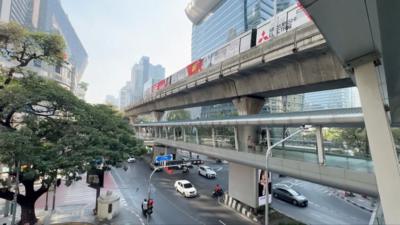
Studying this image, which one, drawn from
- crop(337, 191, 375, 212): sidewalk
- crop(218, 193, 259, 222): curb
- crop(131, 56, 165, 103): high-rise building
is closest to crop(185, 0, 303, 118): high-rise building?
crop(218, 193, 259, 222): curb

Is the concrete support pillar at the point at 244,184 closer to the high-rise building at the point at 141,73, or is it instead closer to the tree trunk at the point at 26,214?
the tree trunk at the point at 26,214

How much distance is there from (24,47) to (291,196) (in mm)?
24279

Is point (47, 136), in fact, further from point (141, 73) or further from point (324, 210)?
point (141, 73)

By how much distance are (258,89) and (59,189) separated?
81.2 ft

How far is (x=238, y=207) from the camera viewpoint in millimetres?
18750

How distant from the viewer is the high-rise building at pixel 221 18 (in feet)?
179

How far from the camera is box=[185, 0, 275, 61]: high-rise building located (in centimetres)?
5456

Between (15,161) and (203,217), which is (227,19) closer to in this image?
(203,217)

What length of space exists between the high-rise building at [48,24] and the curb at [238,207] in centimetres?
1709

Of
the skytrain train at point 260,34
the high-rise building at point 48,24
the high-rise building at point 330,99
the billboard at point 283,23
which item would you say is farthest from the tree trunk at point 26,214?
the high-rise building at point 330,99

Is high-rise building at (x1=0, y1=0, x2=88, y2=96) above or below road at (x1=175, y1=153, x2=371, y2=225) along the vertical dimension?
above

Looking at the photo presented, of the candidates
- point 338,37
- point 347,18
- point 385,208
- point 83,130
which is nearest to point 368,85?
point 338,37

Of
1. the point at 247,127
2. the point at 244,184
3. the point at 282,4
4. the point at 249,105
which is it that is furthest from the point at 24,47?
the point at 282,4

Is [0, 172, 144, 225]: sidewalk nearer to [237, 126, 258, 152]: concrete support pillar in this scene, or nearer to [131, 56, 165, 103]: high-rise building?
[237, 126, 258, 152]: concrete support pillar
